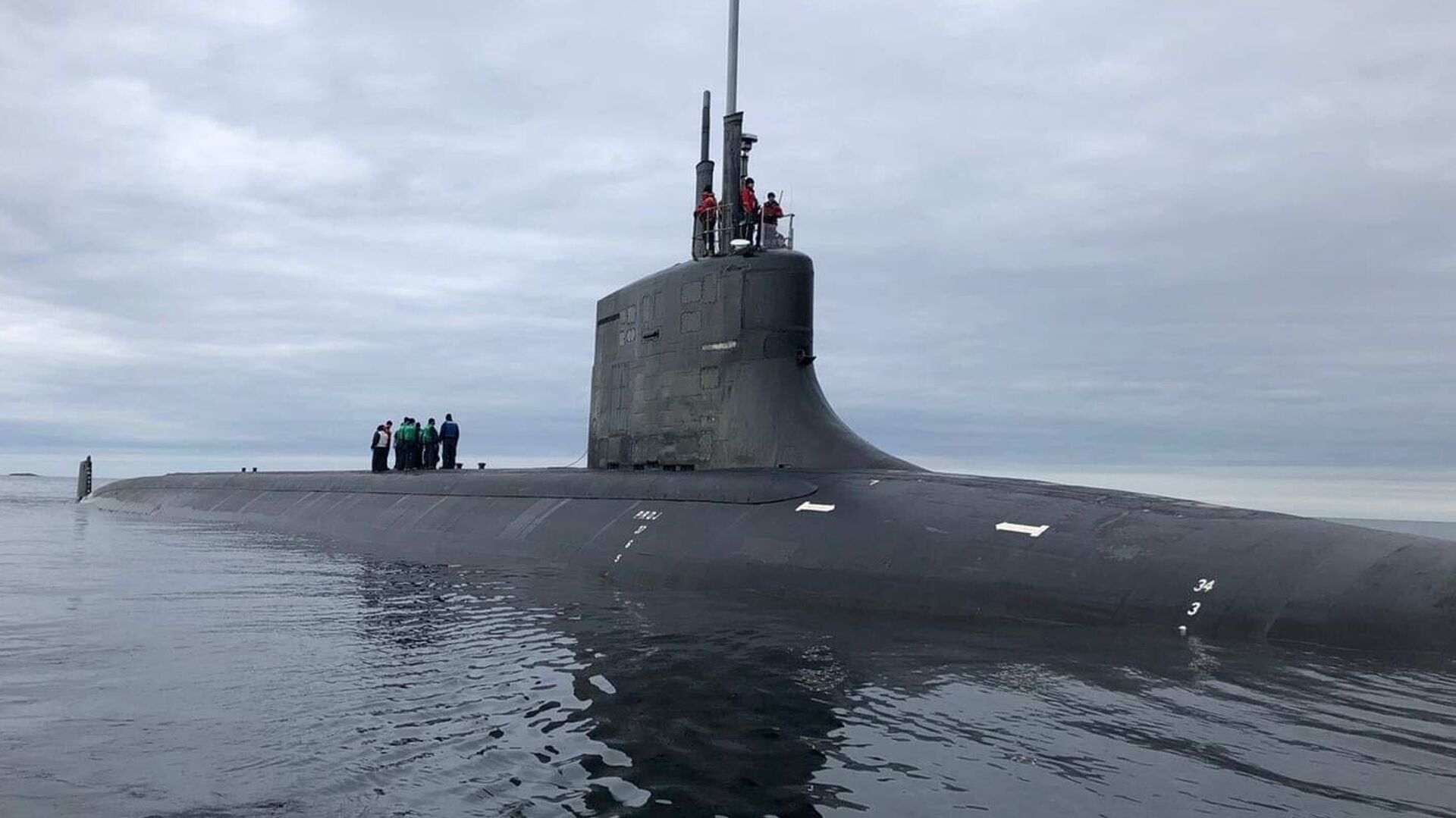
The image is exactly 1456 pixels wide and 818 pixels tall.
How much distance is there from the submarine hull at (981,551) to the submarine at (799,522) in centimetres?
3

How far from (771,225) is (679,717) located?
37.2ft

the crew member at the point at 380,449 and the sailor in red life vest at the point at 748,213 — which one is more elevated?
the sailor in red life vest at the point at 748,213

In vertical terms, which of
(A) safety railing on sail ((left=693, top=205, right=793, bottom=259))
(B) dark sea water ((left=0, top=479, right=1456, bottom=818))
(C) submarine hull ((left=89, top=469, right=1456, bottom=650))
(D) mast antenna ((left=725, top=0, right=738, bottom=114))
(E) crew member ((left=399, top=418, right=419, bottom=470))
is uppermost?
(D) mast antenna ((left=725, top=0, right=738, bottom=114))

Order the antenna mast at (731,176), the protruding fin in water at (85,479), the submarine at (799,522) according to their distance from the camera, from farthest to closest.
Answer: the protruding fin in water at (85,479), the antenna mast at (731,176), the submarine at (799,522)

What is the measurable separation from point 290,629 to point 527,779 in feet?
19.3

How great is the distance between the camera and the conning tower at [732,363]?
1647cm

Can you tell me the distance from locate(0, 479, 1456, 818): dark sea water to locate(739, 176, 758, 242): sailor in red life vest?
23.6 feet

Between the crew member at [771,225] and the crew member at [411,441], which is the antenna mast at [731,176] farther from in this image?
the crew member at [411,441]

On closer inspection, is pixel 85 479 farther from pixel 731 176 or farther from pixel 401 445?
pixel 731 176

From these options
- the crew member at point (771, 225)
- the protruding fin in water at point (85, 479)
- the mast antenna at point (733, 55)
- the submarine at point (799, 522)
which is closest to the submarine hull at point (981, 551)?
the submarine at point (799, 522)

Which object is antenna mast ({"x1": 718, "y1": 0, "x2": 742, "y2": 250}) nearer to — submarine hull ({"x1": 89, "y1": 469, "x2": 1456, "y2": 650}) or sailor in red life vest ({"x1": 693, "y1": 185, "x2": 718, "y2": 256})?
sailor in red life vest ({"x1": 693, "y1": 185, "x2": 718, "y2": 256})

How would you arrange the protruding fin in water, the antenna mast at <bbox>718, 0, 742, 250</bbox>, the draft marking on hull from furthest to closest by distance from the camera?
the protruding fin in water, the antenna mast at <bbox>718, 0, 742, 250</bbox>, the draft marking on hull

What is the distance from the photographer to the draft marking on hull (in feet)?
40.1

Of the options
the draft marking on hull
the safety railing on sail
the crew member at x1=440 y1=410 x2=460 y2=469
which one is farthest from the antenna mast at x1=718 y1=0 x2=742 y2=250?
the crew member at x1=440 y1=410 x2=460 y2=469
